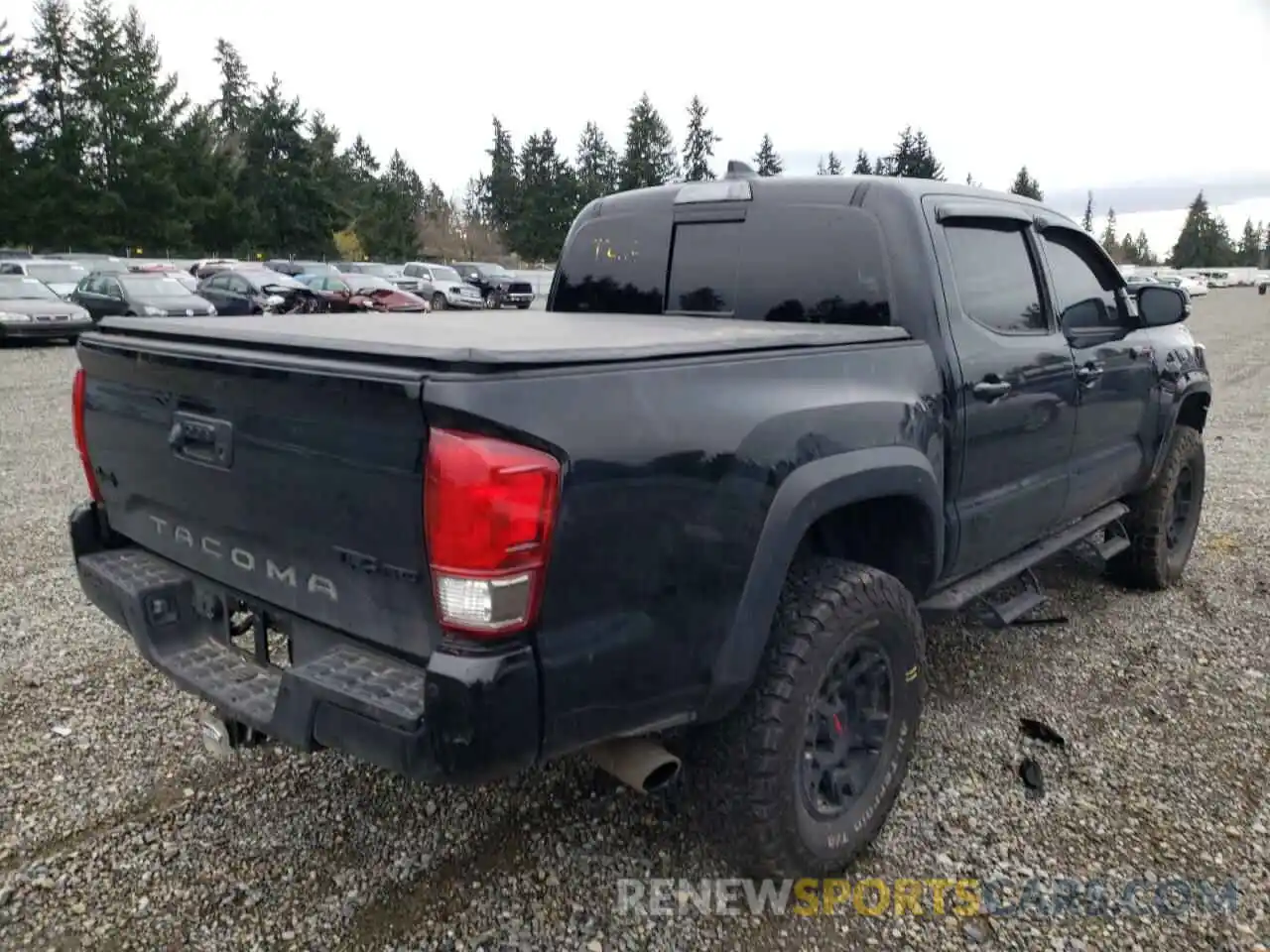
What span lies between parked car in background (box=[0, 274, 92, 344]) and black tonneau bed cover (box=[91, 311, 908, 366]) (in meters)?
17.8

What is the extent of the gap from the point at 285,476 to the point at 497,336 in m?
0.71

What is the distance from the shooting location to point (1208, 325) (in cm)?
2894

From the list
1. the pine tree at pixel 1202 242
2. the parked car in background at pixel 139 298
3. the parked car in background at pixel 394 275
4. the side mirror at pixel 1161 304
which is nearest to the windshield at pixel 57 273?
the parked car in background at pixel 139 298

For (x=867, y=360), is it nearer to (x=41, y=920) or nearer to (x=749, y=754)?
(x=749, y=754)

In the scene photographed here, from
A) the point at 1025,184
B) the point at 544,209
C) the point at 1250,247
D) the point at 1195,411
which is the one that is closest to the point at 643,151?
the point at 544,209

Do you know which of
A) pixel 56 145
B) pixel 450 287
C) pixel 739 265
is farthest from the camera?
pixel 56 145

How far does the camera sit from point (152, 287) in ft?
66.5

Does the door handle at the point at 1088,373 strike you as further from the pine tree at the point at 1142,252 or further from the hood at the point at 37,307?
the pine tree at the point at 1142,252

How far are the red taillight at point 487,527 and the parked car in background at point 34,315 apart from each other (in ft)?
62.7

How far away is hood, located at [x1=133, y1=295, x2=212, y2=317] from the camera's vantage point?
1934 cm

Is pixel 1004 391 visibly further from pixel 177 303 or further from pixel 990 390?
pixel 177 303

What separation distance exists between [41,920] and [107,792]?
0.61 metres

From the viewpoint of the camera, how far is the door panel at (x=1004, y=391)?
10.3 feet

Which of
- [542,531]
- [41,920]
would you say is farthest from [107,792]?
[542,531]
